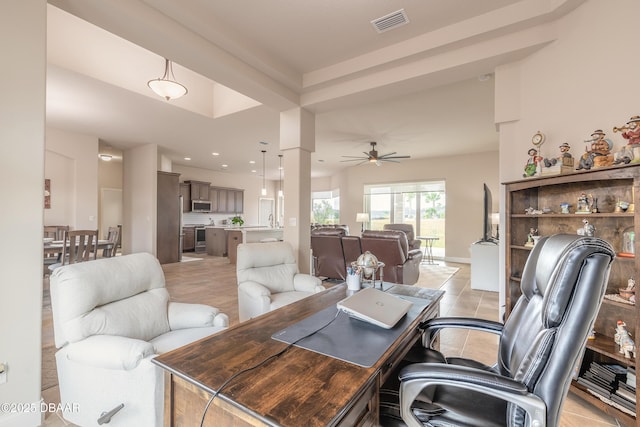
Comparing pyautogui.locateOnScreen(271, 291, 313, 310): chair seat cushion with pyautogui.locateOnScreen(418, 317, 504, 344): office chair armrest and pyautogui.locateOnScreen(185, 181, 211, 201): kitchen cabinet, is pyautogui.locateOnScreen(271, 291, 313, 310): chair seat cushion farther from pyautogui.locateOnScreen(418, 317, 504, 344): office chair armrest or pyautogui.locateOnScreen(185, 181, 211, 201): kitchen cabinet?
pyautogui.locateOnScreen(185, 181, 211, 201): kitchen cabinet

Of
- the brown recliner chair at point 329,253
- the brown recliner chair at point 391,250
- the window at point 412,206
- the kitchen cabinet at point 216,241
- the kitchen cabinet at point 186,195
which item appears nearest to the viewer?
the brown recliner chair at point 391,250

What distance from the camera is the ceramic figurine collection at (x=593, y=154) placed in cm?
171

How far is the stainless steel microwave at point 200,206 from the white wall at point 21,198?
7769mm

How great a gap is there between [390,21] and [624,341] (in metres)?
2.96

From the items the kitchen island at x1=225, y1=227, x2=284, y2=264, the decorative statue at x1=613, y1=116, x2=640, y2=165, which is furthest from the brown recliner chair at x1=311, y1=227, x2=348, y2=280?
the decorative statue at x1=613, y1=116, x2=640, y2=165

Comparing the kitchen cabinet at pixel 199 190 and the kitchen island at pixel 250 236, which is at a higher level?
the kitchen cabinet at pixel 199 190

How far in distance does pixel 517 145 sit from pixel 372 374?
2756mm

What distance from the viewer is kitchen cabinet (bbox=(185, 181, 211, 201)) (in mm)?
9102

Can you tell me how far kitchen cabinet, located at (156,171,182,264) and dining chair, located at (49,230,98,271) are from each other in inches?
109

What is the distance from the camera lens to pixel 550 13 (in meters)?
2.26

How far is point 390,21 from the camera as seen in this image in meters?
2.55

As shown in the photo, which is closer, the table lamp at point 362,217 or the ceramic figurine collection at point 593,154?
the ceramic figurine collection at point 593,154

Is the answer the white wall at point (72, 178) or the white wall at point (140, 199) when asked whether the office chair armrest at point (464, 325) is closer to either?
the white wall at point (140, 199)

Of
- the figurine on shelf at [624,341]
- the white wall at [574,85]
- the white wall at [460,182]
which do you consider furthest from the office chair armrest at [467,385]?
the white wall at [460,182]
